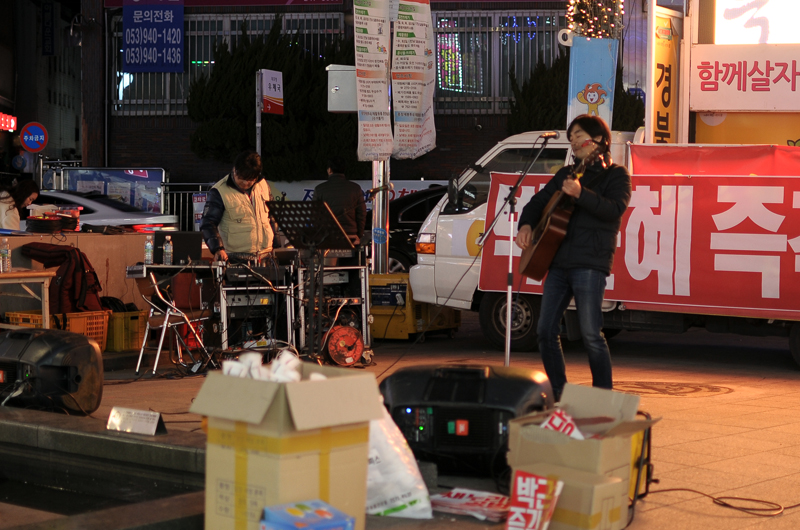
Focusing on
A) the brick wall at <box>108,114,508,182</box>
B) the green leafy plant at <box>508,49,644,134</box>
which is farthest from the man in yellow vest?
the brick wall at <box>108,114,508,182</box>

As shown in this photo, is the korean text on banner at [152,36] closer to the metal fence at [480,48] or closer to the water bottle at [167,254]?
the metal fence at [480,48]

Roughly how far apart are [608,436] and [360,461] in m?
0.99

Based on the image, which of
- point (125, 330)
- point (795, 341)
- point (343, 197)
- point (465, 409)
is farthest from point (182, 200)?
point (465, 409)

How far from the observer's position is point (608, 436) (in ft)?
12.2

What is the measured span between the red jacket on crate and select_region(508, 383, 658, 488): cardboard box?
20.1ft

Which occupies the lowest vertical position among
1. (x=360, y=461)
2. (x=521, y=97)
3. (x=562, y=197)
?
(x=360, y=461)

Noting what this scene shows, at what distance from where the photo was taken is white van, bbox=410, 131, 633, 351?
9.80m

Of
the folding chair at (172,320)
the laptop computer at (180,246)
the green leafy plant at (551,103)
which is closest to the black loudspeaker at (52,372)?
the folding chair at (172,320)

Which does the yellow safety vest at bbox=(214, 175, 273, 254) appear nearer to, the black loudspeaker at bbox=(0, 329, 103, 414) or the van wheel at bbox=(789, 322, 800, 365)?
the black loudspeaker at bbox=(0, 329, 103, 414)

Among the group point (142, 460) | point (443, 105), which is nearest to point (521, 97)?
point (443, 105)

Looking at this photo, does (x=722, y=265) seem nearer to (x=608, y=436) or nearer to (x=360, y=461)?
(x=608, y=436)

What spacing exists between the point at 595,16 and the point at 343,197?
418 centimetres

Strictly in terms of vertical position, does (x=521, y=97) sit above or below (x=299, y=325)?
above

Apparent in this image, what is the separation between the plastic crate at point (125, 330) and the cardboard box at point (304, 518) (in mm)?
6599
